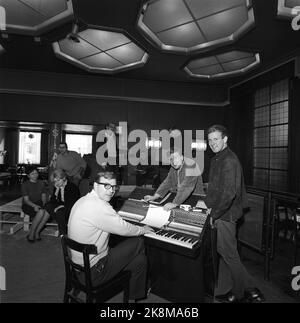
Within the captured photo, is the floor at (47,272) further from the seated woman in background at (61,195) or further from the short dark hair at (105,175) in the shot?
the short dark hair at (105,175)

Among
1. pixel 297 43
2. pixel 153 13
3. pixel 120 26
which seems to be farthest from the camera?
pixel 297 43

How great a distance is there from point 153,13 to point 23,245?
424 cm

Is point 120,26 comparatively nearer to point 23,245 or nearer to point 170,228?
point 170,228

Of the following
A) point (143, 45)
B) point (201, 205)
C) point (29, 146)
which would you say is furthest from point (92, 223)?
point (29, 146)

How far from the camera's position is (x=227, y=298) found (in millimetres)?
2656

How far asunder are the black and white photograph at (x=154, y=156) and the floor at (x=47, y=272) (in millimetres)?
23

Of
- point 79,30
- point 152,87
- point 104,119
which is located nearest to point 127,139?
point 104,119

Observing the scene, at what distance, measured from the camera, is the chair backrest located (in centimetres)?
187

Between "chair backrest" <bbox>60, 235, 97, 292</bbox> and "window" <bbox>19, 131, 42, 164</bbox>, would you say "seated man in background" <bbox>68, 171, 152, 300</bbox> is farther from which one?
"window" <bbox>19, 131, 42, 164</bbox>

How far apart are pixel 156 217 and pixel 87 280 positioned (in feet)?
2.93

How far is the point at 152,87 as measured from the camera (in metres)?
7.77

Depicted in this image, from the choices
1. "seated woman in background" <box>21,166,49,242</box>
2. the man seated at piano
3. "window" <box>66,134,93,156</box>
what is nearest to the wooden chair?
the man seated at piano

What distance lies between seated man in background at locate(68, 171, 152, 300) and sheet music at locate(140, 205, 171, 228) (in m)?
0.16

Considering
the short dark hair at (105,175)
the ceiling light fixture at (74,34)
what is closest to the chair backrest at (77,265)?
the short dark hair at (105,175)
